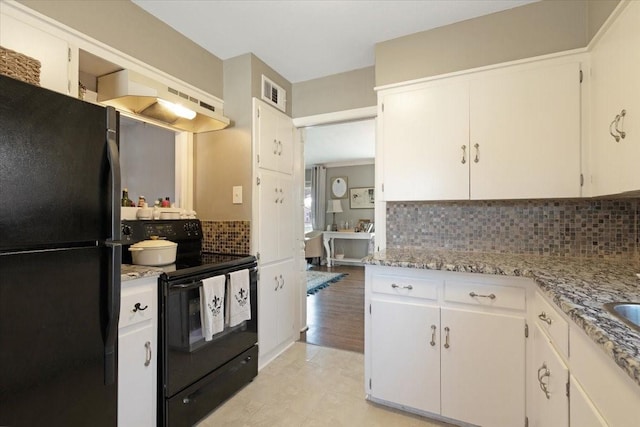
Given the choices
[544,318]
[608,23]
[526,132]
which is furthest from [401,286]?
[608,23]

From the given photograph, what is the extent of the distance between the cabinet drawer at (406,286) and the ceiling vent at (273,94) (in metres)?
1.75

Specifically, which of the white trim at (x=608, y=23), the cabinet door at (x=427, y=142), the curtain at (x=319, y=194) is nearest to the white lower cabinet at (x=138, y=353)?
the cabinet door at (x=427, y=142)

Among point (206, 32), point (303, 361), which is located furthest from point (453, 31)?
point (303, 361)

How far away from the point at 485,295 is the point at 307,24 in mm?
2045

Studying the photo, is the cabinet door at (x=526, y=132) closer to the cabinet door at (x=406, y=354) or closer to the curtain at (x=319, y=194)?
the cabinet door at (x=406, y=354)

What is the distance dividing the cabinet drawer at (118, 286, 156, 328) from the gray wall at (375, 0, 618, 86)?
2046 millimetres

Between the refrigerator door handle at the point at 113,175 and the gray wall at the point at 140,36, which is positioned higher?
the gray wall at the point at 140,36

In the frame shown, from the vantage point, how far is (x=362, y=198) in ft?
23.0

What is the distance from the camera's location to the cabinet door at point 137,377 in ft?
4.55

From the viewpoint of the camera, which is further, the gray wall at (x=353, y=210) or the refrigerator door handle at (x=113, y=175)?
the gray wall at (x=353, y=210)

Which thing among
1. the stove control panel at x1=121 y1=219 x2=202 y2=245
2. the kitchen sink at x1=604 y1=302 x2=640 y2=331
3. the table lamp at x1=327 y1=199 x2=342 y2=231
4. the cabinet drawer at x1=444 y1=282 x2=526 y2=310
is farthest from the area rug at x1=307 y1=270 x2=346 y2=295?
the kitchen sink at x1=604 y1=302 x2=640 y2=331

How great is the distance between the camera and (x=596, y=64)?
5.24 ft

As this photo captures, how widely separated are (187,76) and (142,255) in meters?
1.37

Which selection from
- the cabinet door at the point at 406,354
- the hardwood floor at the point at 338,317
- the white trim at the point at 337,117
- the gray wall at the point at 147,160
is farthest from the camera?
the hardwood floor at the point at 338,317
